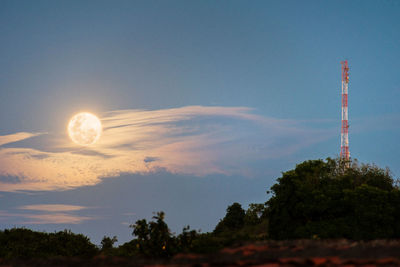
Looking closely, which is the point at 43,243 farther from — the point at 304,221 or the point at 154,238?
the point at 304,221

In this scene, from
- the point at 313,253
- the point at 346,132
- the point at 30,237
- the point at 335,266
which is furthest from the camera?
the point at 346,132

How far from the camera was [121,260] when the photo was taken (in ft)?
62.0

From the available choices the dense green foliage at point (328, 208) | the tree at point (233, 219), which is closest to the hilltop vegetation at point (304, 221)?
the dense green foliage at point (328, 208)

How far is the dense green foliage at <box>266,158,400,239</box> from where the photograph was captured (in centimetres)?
3372

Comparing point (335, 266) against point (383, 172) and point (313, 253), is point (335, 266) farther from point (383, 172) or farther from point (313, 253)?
point (383, 172)

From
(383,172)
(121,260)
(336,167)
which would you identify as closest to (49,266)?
(121,260)

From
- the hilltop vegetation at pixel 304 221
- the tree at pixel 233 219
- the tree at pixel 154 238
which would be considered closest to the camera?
the tree at pixel 154 238

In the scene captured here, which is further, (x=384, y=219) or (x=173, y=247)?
(x=384, y=219)

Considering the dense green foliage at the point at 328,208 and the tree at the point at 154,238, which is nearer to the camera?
the tree at the point at 154,238

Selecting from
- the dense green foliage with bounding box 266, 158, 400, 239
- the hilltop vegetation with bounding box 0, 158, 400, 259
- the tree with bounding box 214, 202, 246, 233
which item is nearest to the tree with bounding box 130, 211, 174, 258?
the hilltop vegetation with bounding box 0, 158, 400, 259

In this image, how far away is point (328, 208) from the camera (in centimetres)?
3538

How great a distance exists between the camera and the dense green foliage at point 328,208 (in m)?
33.7

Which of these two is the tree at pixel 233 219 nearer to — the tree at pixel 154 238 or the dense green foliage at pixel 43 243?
the dense green foliage at pixel 43 243

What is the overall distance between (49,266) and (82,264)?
1.87 meters
